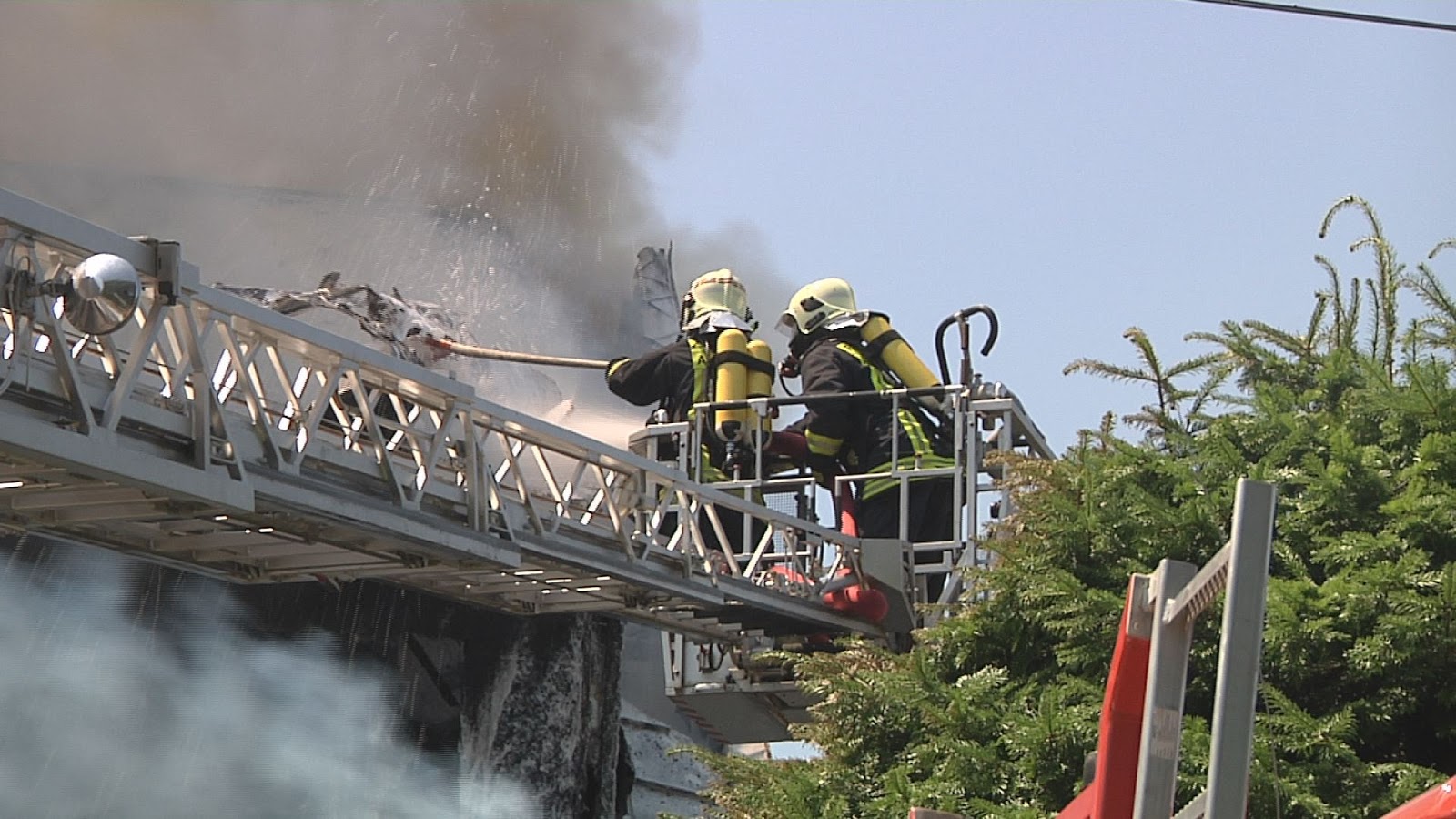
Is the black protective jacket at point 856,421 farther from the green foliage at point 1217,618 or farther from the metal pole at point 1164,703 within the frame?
the metal pole at point 1164,703

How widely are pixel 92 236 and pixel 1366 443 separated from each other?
16.5ft

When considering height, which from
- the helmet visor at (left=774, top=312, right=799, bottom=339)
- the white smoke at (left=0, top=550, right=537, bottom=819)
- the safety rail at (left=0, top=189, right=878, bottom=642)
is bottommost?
the white smoke at (left=0, top=550, right=537, bottom=819)

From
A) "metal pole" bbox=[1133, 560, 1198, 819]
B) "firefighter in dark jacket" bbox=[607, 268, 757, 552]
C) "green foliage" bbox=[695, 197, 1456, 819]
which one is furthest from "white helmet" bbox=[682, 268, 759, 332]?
"metal pole" bbox=[1133, 560, 1198, 819]

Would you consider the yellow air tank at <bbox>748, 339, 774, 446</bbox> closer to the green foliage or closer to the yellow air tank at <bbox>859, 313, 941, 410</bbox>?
the yellow air tank at <bbox>859, 313, 941, 410</bbox>

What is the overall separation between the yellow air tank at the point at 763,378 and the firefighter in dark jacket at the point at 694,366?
17cm

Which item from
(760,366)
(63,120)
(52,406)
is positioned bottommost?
(52,406)

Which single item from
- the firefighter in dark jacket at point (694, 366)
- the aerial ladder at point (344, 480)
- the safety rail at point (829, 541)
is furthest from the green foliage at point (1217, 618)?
the firefighter in dark jacket at point (694, 366)

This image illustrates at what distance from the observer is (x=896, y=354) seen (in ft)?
45.3

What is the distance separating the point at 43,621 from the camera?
38.5 feet

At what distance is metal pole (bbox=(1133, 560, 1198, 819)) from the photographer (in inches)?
174

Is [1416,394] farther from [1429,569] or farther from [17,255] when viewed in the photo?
[17,255]

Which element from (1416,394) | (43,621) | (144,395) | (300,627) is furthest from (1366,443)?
(43,621)

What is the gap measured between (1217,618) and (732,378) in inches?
229

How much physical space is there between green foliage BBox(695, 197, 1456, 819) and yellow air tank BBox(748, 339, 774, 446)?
385 centimetres
